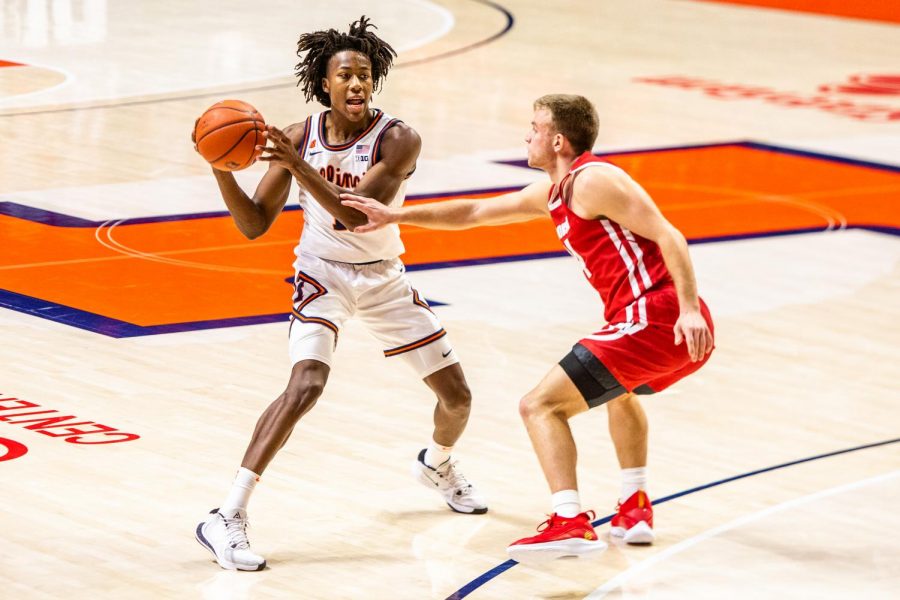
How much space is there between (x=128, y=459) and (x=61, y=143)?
21.9 feet

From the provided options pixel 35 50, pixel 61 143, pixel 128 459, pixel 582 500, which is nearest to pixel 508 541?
pixel 582 500

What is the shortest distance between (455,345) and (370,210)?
9.30 ft

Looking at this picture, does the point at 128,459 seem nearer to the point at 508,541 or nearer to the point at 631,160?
the point at 508,541

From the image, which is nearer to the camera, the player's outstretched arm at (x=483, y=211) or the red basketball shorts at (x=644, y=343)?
the red basketball shorts at (x=644, y=343)

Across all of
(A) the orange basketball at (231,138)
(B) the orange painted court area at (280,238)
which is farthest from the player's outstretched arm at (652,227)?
(B) the orange painted court area at (280,238)

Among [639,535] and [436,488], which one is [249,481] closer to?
[436,488]

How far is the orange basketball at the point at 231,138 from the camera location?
5.60 m

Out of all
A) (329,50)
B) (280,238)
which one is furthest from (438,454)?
(280,238)

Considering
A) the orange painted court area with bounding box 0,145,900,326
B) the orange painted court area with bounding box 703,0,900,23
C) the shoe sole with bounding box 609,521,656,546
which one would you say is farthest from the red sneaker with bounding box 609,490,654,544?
the orange painted court area with bounding box 703,0,900,23

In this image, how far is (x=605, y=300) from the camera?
5.89 m

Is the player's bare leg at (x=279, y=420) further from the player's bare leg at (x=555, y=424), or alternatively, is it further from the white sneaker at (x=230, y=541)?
the player's bare leg at (x=555, y=424)

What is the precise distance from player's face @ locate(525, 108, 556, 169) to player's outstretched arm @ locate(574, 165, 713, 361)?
0.20 meters

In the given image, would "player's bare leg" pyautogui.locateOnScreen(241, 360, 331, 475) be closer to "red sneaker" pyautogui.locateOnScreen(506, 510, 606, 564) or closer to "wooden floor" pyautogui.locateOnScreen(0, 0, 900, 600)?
"wooden floor" pyautogui.locateOnScreen(0, 0, 900, 600)

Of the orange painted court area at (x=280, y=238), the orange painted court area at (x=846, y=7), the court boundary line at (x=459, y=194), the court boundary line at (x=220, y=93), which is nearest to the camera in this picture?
the orange painted court area at (x=280, y=238)
